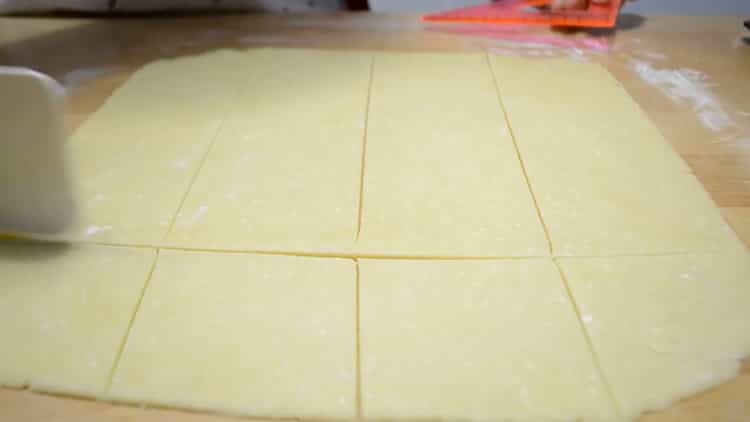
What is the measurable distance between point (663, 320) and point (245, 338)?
612mm

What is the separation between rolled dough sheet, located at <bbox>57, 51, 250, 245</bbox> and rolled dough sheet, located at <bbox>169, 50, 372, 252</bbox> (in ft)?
0.14

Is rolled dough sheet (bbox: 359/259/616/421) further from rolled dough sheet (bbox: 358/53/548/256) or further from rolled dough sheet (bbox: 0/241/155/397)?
rolled dough sheet (bbox: 0/241/155/397)

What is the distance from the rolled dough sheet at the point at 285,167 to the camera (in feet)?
3.25

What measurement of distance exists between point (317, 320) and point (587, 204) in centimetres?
56

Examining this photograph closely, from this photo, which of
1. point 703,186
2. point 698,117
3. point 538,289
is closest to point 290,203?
point 538,289

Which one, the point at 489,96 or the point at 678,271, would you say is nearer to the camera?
the point at 678,271

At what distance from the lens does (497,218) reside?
103cm

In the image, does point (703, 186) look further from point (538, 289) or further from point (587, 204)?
point (538, 289)

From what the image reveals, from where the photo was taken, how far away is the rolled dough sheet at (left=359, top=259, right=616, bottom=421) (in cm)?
73

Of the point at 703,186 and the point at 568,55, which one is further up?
the point at 568,55

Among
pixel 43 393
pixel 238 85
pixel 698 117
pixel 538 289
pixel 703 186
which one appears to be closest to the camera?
pixel 43 393

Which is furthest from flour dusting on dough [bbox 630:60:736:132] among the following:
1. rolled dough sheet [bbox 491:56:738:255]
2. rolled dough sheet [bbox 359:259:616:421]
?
rolled dough sheet [bbox 359:259:616:421]

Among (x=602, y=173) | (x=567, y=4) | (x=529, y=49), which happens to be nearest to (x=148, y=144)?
(x=602, y=173)

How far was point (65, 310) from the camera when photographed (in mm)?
840
